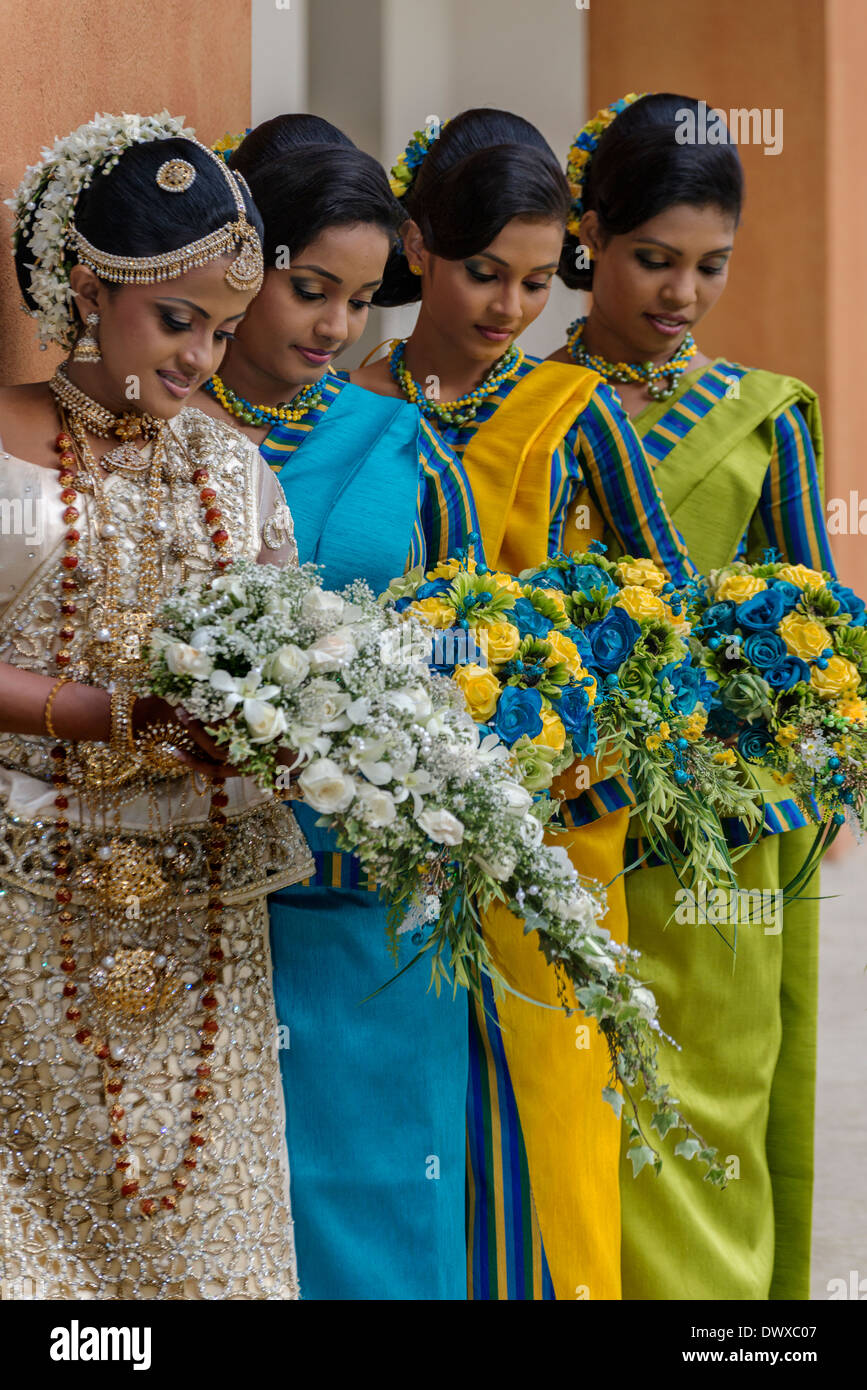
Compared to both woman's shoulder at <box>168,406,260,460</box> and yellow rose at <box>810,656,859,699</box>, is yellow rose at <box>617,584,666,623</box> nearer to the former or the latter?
yellow rose at <box>810,656,859,699</box>

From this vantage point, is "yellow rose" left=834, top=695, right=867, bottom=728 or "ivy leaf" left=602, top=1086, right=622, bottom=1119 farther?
"yellow rose" left=834, top=695, right=867, bottom=728

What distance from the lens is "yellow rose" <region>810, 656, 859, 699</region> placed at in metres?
2.13

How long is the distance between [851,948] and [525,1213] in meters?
3.72

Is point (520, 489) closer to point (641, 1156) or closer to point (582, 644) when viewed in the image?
point (582, 644)

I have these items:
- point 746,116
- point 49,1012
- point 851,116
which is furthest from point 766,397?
point 851,116

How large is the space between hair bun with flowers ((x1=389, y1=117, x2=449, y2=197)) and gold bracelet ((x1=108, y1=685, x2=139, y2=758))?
3.49ft

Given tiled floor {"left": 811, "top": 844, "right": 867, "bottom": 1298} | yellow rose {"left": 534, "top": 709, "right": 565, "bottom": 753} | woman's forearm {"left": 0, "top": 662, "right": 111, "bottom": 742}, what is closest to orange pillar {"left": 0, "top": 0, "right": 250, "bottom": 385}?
woman's forearm {"left": 0, "top": 662, "right": 111, "bottom": 742}

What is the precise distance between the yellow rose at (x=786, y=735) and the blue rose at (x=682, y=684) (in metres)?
0.13

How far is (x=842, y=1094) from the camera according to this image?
412cm

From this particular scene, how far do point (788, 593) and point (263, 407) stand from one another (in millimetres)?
750

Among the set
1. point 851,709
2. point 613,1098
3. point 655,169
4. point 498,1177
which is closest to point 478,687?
point 613,1098

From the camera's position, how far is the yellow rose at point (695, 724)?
6.84 ft

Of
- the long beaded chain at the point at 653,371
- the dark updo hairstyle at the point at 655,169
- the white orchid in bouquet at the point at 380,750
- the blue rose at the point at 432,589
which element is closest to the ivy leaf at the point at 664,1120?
the white orchid in bouquet at the point at 380,750

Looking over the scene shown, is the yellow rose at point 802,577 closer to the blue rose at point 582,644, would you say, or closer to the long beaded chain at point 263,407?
the blue rose at point 582,644
